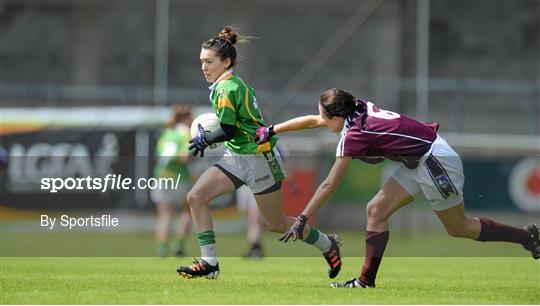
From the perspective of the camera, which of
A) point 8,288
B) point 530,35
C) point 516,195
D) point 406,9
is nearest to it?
point 8,288

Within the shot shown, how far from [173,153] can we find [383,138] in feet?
19.0

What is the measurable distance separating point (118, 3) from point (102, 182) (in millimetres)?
13676

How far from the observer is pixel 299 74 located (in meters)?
24.2

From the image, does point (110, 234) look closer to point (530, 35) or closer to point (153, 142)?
point (153, 142)

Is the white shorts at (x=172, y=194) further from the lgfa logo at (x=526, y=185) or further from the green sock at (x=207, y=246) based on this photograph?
the lgfa logo at (x=526, y=185)

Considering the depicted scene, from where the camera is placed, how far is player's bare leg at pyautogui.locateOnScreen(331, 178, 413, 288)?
10.7 meters

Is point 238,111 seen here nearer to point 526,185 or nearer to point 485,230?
point 485,230

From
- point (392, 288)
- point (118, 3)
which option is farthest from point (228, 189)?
point (118, 3)

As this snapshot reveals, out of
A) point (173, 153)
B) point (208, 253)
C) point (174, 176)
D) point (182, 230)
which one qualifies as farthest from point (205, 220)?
point (173, 153)

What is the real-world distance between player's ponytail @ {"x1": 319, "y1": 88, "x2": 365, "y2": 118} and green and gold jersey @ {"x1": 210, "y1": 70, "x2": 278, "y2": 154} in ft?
2.41

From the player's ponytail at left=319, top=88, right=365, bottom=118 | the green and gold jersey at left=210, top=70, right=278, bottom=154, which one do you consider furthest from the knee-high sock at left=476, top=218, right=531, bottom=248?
the green and gold jersey at left=210, top=70, right=278, bottom=154

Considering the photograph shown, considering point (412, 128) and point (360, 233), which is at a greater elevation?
point (412, 128)

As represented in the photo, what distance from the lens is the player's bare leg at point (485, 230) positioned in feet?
35.5

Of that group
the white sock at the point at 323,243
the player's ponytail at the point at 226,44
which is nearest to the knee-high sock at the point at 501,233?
the white sock at the point at 323,243
